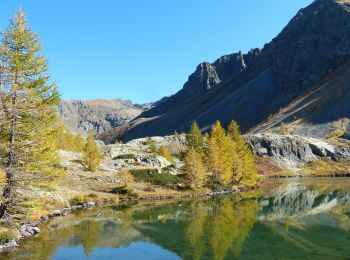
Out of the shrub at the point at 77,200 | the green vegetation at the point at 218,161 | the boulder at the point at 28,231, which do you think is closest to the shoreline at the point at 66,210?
the boulder at the point at 28,231

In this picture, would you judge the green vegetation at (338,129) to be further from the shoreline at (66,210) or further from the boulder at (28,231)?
the boulder at (28,231)

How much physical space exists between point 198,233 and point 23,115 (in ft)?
61.8

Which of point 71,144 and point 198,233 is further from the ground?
point 71,144

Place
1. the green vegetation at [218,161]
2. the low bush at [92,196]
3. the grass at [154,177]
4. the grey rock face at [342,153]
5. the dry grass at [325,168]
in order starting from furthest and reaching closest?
the grey rock face at [342,153]
the dry grass at [325,168]
the grass at [154,177]
the green vegetation at [218,161]
the low bush at [92,196]

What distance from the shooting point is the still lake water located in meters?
30.3

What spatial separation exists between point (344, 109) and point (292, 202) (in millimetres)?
138566

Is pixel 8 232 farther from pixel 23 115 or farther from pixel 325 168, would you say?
pixel 325 168

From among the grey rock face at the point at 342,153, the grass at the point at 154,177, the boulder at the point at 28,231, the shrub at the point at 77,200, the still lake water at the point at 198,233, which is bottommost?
the still lake water at the point at 198,233

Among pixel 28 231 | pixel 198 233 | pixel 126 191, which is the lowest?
pixel 198 233

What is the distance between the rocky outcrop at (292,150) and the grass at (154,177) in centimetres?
7520

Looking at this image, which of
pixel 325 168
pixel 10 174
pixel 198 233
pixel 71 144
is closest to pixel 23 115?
pixel 10 174

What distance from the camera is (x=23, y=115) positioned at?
Result: 1288 inches

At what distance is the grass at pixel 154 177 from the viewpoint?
255 ft

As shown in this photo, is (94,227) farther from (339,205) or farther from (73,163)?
(73,163)
